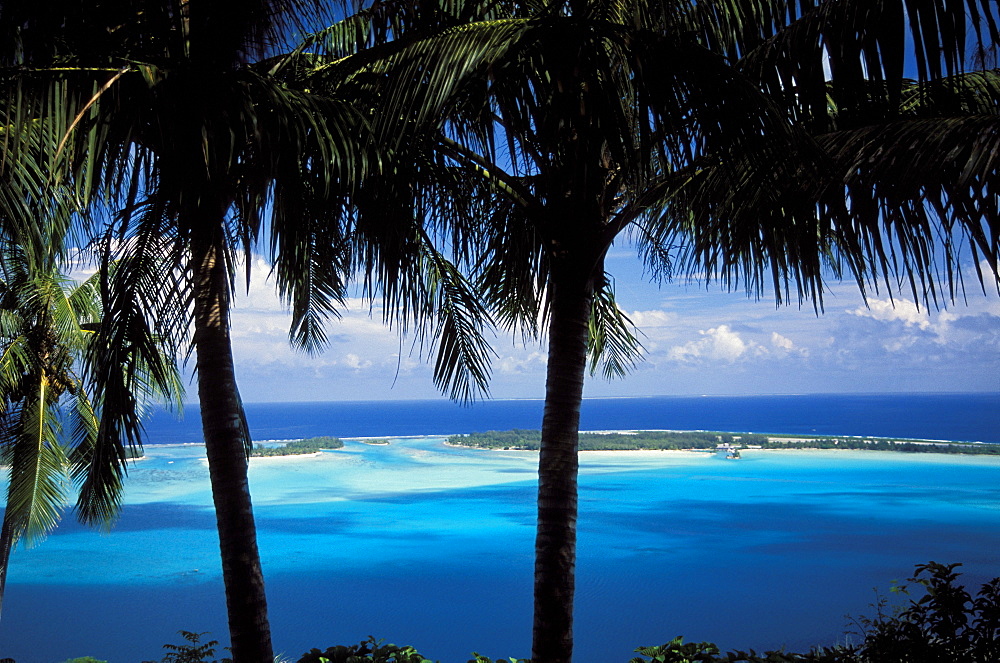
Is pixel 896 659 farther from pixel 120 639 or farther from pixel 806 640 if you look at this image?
pixel 120 639

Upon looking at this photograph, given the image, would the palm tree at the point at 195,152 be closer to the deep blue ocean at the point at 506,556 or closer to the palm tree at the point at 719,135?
the palm tree at the point at 719,135

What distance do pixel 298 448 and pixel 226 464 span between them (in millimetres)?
49720

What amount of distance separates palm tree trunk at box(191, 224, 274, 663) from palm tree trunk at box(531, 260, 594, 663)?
4.38 feet

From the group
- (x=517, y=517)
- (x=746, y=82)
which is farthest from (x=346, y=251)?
(x=517, y=517)

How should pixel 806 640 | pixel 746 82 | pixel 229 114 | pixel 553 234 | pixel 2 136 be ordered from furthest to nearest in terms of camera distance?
pixel 806 640, pixel 553 234, pixel 2 136, pixel 229 114, pixel 746 82

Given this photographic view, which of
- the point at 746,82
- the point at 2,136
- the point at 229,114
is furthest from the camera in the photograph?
the point at 2,136

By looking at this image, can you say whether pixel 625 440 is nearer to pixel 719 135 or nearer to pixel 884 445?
pixel 884 445

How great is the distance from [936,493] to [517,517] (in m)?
18.2

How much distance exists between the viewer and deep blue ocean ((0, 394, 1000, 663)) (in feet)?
70.2

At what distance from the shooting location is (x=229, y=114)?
298 cm

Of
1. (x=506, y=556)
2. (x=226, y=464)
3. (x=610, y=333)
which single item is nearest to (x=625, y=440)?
(x=506, y=556)

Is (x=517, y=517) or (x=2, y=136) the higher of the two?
(x=2, y=136)

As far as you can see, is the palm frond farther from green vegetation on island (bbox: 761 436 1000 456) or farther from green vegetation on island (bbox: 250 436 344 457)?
green vegetation on island (bbox: 250 436 344 457)

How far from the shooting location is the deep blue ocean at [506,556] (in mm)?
21391
